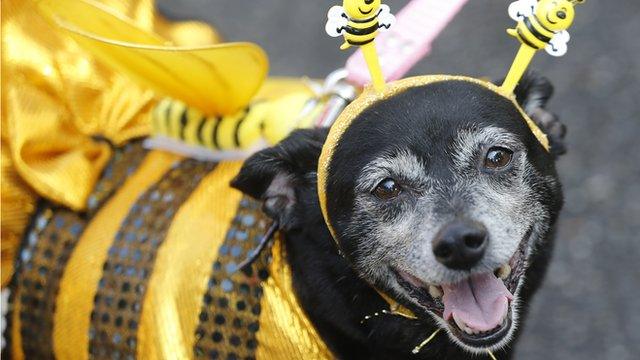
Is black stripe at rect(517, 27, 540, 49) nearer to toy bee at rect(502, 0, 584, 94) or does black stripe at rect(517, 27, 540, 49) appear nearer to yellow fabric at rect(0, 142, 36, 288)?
toy bee at rect(502, 0, 584, 94)

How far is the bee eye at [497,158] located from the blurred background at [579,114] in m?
1.17

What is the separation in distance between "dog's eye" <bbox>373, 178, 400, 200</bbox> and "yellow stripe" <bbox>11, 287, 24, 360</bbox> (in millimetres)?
1031

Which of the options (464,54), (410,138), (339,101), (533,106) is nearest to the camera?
(410,138)

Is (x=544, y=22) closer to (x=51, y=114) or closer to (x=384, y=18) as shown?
(x=384, y=18)

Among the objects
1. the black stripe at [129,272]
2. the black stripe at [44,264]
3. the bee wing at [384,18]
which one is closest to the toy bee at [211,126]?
the black stripe at [129,272]

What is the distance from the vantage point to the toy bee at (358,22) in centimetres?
158

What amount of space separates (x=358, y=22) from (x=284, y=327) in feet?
2.37

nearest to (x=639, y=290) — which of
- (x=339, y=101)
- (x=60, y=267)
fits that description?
(x=339, y=101)

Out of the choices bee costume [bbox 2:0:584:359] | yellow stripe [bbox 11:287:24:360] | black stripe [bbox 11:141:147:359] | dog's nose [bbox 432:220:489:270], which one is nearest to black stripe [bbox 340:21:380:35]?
bee costume [bbox 2:0:584:359]

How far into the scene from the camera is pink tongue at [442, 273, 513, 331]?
67.7 inches

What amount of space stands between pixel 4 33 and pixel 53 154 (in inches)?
13.6

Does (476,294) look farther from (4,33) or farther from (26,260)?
(4,33)

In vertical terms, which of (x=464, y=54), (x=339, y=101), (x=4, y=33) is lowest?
(x=464, y=54)

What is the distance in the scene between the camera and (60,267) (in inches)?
84.6
